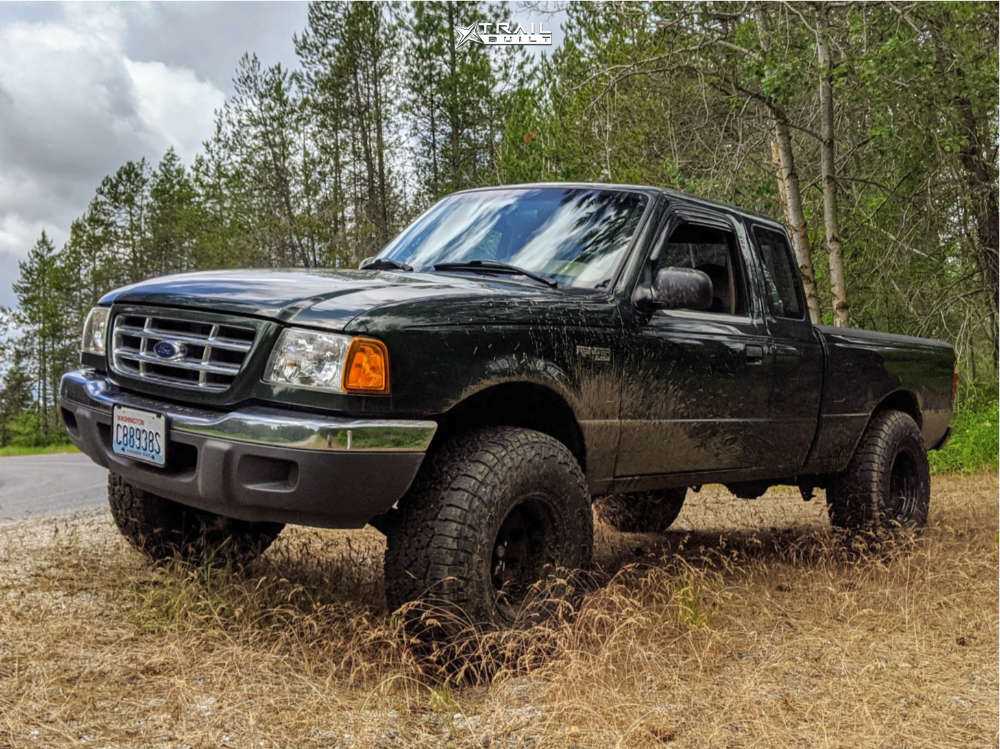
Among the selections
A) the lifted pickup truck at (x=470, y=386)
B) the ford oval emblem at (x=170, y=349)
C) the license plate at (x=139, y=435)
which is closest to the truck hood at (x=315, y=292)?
the lifted pickup truck at (x=470, y=386)

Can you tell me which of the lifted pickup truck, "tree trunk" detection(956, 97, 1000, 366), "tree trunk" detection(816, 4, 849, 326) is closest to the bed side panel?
the lifted pickup truck

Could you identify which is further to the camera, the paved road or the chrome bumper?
the paved road

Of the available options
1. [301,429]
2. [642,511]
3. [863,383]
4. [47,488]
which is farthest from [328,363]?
[47,488]

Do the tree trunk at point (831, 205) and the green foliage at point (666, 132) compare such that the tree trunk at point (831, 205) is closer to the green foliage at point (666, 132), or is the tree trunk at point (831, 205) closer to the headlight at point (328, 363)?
the green foliage at point (666, 132)

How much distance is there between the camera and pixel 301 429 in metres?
3.18

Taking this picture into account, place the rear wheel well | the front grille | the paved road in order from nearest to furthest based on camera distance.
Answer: the front grille → the rear wheel well → the paved road

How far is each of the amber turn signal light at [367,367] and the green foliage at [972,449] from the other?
10585mm

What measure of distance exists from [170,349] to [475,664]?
1.59 meters

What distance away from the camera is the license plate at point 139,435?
349 centimetres

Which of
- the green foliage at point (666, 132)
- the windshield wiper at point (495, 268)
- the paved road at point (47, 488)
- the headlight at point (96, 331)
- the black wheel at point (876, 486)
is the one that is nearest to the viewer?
the headlight at point (96, 331)

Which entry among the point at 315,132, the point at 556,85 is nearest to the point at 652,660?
the point at 556,85

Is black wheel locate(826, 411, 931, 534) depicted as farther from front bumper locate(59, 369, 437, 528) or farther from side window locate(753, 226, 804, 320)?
front bumper locate(59, 369, 437, 528)

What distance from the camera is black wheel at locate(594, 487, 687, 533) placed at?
698cm

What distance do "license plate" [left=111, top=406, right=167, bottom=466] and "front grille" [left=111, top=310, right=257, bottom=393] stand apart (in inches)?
5.7
